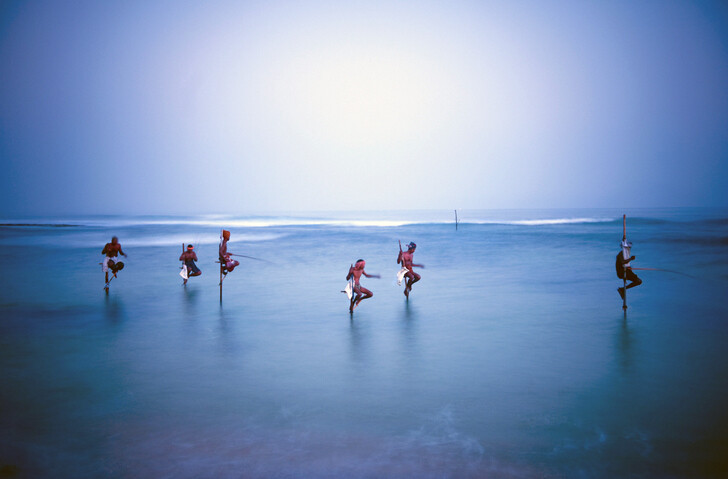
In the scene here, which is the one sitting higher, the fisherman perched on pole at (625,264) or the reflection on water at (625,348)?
the fisherman perched on pole at (625,264)

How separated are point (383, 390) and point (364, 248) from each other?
2946 centimetres

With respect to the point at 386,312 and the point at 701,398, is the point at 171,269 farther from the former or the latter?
the point at 701,398

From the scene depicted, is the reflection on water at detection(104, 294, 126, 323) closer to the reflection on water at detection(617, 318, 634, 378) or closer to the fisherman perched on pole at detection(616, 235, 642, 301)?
the reflection on water at detection(617, 318, 634, 378)

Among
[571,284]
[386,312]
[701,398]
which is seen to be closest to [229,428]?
[701,398]

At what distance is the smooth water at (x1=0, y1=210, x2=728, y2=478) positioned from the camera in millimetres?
5406

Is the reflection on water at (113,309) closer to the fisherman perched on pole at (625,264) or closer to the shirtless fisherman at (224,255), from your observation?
the shirtless fisherman at (224,255)

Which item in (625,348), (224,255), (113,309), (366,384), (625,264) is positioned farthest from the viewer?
(224,255)

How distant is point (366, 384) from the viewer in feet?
25.1

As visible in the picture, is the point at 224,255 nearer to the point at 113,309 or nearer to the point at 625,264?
the point at 113,309

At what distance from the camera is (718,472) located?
5078 millimetres

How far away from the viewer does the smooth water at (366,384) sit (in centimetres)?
541

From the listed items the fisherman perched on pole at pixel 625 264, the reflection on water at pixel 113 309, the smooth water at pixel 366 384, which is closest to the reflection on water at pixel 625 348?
the smooth water at pixel 366 384

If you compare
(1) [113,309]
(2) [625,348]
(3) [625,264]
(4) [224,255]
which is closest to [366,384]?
(2) [625,348]

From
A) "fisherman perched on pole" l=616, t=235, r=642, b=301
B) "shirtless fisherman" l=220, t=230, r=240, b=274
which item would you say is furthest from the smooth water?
"shirtless fisherman" l=220, t=230, r=240, b=274
